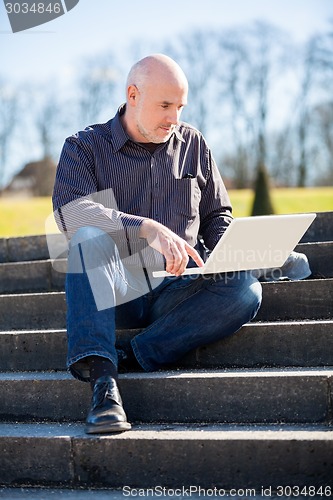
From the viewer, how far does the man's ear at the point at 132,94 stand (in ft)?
9.41

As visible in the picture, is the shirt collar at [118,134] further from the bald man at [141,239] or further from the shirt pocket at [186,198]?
the shirt pocket at [186,198]

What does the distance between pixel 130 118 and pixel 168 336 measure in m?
0.95

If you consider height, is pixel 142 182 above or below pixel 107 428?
above

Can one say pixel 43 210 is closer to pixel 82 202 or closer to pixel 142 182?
pixel 142 182

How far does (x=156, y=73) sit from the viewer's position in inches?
110

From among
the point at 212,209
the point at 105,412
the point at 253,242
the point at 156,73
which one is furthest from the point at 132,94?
the point at 105,412

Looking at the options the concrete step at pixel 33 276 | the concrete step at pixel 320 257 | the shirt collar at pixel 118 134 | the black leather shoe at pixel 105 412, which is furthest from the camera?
the concrete step at pixel 33 276

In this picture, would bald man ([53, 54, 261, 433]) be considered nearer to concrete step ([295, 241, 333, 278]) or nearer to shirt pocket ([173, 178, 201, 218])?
shirt pocket ([173, 178, 201, 218])

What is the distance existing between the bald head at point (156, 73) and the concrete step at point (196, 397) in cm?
115

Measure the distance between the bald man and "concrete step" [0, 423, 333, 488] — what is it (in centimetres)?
10

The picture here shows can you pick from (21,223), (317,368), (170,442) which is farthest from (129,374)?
(21,223)

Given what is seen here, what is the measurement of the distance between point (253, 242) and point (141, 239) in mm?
470

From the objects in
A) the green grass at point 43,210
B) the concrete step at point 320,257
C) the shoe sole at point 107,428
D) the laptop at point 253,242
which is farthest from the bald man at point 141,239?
Result: the green grass at point 43,210

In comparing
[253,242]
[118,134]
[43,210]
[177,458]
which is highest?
[118,134]
